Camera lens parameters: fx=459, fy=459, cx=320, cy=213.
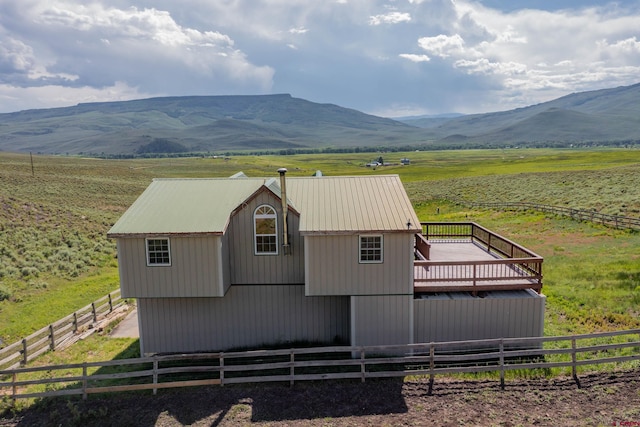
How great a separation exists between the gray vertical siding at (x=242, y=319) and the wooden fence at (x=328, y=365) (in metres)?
1.00

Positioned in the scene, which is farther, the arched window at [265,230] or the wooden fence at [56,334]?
the arched window at [265,230]

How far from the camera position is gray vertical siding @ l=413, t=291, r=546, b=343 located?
1525cm

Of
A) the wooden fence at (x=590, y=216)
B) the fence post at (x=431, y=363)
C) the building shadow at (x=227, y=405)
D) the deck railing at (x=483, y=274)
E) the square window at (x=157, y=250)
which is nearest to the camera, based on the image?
the building shadow at (x=227, y=405)

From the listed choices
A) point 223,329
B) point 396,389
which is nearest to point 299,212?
point 223,329

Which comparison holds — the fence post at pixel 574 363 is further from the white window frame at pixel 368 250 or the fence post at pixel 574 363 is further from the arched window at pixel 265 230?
the arched window at pixel 265 230

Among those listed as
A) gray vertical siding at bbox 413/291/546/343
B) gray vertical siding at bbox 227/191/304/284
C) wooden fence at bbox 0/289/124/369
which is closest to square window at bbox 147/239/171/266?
gray vertical siding at bbox 227/191/304/284

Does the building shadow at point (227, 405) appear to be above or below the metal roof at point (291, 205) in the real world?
below

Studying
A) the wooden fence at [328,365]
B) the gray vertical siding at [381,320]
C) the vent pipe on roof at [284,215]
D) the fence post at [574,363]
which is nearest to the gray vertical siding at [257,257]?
the vent pipe on roof at [284,215]

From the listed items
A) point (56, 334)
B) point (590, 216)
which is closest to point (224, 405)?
point (56, 334)

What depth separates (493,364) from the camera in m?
14.4

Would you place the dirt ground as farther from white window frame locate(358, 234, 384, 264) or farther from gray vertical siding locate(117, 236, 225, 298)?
white window frame locate(358, 234, 384, 264)

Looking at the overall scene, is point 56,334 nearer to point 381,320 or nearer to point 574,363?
point 381,320

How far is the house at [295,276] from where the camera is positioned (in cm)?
1498

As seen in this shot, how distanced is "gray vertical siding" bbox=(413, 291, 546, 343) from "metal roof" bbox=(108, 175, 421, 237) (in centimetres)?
304
